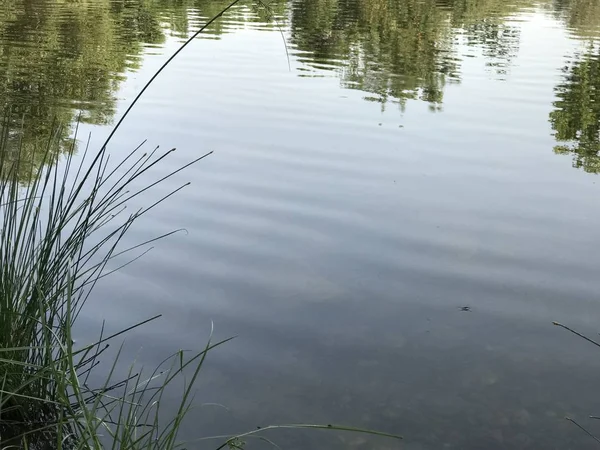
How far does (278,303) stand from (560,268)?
5.44ft

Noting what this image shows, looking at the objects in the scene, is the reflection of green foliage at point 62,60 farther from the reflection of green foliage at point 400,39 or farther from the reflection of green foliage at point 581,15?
the reflection of green foliage at point 581,15

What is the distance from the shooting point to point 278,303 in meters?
3.71

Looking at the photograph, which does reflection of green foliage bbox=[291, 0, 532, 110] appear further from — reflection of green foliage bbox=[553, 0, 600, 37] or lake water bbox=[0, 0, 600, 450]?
reflection of green foliage bbox=[553, 0, 600, 37]

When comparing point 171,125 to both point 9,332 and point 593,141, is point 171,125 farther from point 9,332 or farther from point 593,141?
point 9,332

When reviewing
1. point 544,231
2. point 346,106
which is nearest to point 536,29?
point 346,106

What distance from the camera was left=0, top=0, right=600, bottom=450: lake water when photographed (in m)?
2.96

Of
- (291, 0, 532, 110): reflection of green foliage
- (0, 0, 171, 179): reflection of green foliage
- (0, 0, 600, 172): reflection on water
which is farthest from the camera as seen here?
(291, 0, 532, 110): reflection of green foliage

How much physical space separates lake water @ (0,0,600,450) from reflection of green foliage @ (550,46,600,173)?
34 mm

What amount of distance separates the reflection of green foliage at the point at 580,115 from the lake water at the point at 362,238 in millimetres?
34

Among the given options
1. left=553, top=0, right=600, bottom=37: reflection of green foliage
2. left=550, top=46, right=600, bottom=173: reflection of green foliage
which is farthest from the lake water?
left=553, top=0, right=600, bottom=37: reflection of green foliage

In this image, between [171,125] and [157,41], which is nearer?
[171,125]

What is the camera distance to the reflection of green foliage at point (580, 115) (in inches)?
263

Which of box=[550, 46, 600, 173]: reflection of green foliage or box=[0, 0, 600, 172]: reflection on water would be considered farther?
box=[0, 0, 600, 172]: reflection on water

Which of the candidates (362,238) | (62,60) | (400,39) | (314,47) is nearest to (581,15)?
(400,39)
